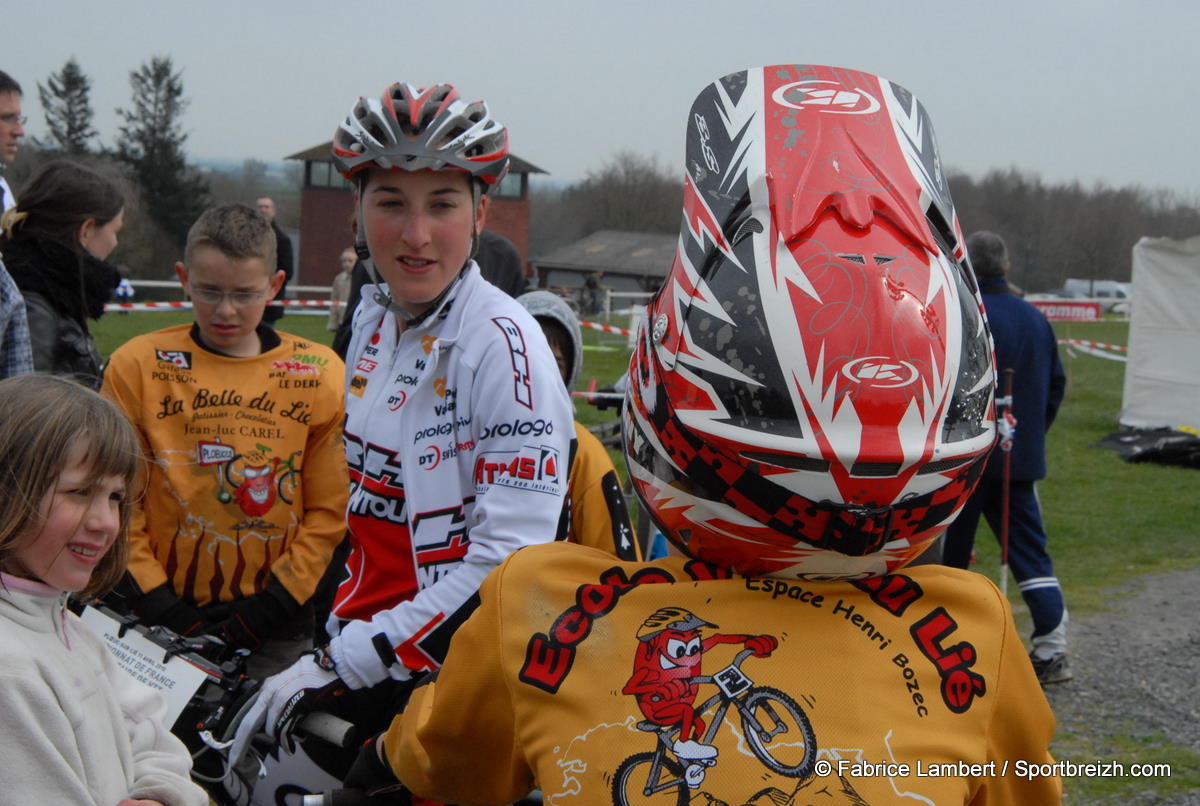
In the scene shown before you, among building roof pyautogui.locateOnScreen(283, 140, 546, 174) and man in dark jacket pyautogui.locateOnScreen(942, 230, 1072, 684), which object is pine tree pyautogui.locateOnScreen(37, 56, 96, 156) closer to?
building roof pyautogui.locateOnScreen(283, 140, 546, 174)

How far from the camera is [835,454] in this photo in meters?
1.55

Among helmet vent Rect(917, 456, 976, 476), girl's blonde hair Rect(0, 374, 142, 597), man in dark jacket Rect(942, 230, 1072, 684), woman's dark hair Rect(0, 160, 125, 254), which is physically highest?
woman's dark hair Rect(0, 160, 125, 254)

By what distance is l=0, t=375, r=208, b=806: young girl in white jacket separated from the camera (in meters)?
1.96

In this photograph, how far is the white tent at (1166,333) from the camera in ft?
49.0

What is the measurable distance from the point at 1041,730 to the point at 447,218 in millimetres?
1685

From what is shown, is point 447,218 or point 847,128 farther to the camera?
point 447,218

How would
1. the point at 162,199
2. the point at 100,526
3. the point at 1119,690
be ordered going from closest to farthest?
the point at 100,526
the point at 1119,690
the point at 162,199

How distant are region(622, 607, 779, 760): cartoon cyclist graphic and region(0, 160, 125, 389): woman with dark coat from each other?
3.06m

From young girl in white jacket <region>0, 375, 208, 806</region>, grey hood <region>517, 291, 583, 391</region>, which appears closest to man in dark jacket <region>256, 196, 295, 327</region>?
grey hood <region>517, 291, 583, 391</region>

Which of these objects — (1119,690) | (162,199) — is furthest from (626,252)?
(1119,690)

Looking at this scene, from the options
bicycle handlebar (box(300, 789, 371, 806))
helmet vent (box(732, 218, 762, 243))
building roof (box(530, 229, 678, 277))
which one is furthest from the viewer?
building roof (box(530, 229, 678, 277))

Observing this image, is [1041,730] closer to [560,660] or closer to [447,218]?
[560,660]

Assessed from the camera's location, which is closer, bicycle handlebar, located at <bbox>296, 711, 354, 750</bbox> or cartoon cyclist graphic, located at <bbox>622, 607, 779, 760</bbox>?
cartoon cyclist graphic, located at <bbox>622, 607, 779, 760</bbox>

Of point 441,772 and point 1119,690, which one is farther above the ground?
point 441,772
